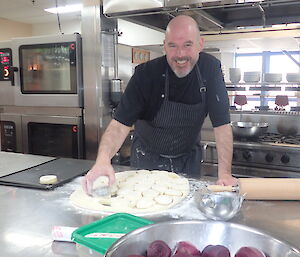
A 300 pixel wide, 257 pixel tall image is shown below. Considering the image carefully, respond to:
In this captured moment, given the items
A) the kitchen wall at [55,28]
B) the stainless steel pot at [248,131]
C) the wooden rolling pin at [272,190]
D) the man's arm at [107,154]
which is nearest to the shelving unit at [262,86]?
the stainless steel pot at [248,131]

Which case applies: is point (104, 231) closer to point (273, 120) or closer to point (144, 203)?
point (144, 203)

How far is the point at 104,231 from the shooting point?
2.68 ft

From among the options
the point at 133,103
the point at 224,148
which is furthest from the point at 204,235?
the point at 133,103

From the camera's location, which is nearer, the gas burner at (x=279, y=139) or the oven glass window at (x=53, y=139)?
the gas burner at (x=279, y=139)

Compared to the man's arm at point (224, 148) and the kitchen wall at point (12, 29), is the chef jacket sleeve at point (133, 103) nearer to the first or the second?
the man's arm at point (224, 148)

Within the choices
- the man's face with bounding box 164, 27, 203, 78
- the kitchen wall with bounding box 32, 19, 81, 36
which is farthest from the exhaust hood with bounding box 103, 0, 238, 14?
the kitchen wall with bounding box 32, 19, 81, 36

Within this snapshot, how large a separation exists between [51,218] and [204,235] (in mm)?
514

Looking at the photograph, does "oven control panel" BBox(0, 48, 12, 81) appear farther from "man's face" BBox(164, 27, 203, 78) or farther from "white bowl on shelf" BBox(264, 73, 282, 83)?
"white bowl on shelf" BBox(264, 73, 282, 83)

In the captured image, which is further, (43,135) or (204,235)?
(43,135)

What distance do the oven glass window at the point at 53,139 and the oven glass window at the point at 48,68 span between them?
0.87 feet

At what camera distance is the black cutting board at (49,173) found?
1.32 metres

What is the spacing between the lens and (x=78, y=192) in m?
1.21

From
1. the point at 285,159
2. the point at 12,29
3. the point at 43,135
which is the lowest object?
the point at 285,159

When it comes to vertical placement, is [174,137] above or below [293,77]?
below
